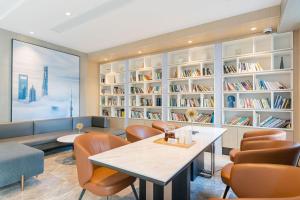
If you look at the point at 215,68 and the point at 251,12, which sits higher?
the point at 251,12

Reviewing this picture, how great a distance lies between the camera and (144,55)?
5023mm

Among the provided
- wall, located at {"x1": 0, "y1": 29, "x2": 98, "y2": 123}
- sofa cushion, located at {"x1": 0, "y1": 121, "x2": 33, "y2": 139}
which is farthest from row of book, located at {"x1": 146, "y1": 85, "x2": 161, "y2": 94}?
sofa cushion, located at {"x1": 0, "y1": 121, "x2": 33, "y2": 139}

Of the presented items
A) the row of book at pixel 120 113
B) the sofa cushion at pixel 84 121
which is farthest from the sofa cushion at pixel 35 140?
the row of book at pixel 120 113

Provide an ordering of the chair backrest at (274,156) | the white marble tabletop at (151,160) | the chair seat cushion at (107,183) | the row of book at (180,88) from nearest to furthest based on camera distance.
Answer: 1. the white marble tabletop at (151,160)
2. the chair seat cushion at (107,183)
3. the chair backrest at (274,156)
4. the row of book at (180,88)

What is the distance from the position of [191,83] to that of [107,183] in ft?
10.9

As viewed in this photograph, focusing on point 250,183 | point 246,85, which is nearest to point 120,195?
point 250,183

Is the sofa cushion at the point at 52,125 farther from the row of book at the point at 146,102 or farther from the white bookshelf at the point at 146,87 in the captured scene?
the row of book at the point at 146,102

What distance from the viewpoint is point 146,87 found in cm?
507

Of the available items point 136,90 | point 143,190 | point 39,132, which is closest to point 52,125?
point 39,132

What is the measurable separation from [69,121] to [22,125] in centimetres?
109

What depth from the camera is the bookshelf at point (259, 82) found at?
3311 millimetres

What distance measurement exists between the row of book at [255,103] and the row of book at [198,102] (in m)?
0.64

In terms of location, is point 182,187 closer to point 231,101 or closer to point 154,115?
point 231,101

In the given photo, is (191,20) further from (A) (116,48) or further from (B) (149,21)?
(A) (116,48)
